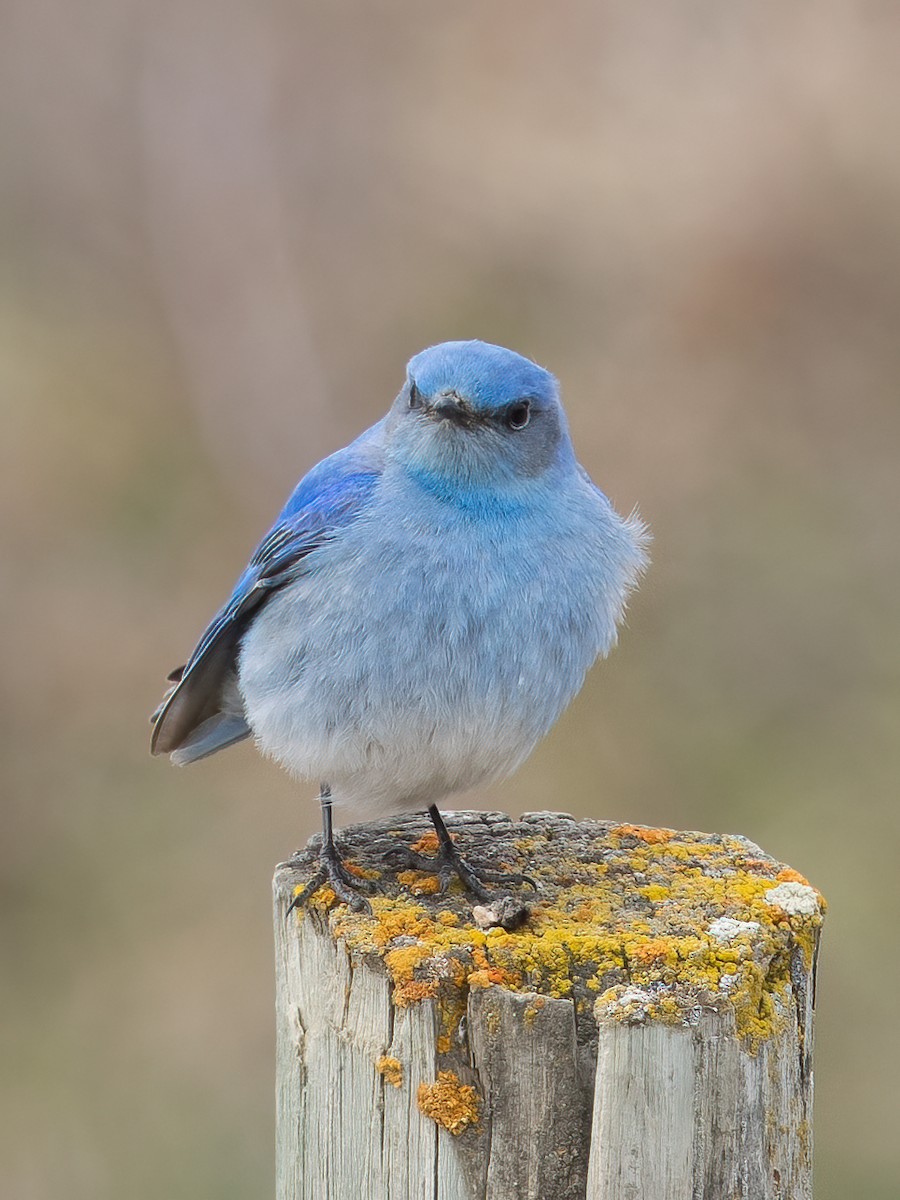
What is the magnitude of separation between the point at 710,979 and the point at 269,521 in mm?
5702

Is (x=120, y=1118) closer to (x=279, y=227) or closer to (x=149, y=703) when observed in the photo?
(x=149, y=703)

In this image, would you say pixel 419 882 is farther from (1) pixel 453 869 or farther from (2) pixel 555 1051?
(2) pixel 555 1051

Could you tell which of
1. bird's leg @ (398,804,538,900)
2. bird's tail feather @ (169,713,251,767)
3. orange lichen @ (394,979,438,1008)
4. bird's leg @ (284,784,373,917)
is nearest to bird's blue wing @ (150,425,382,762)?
bird's tail feather @ (169,713,251,767)

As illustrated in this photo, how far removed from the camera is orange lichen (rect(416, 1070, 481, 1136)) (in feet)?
8.94

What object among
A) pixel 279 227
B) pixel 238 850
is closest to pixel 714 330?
pixel 279 227

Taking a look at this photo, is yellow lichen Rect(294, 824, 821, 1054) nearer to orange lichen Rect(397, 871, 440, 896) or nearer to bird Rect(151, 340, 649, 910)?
orange lichen Rect(397, 871, 440, 896)

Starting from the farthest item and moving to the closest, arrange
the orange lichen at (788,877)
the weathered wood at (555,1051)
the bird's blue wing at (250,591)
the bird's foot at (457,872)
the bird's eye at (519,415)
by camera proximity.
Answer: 1. the bird's blue wing at (250,591)
2. the bird's eye at (519,415)
3. the bird's foot at (457,872)
4. the orange lichen at (788,877)
5. the weathered wood at (555,1051)

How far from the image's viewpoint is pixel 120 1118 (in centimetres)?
618

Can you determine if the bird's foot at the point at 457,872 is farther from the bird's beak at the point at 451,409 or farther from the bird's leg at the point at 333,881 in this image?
the bird's beak at the point at 451,409

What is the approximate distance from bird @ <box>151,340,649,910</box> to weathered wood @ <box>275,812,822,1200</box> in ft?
1.30

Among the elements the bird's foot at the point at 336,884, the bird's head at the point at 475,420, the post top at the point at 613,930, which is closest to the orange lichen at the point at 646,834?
the post top at the point at 613,930

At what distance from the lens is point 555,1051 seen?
2734 millimetres

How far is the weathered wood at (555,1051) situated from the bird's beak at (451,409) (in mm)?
1132

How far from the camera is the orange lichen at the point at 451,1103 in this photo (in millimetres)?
2725
